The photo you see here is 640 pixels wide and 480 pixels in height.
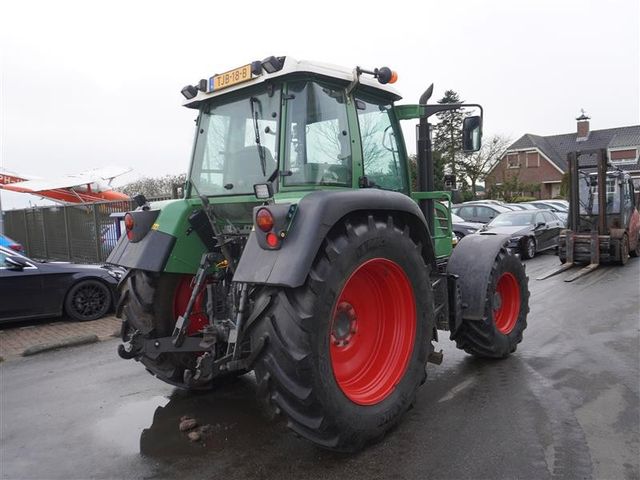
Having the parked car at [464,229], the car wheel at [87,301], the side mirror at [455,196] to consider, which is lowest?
the car wheel at [87,301]

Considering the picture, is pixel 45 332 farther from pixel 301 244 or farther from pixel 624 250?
pixel 624 250

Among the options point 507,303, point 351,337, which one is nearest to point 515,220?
point 507,303

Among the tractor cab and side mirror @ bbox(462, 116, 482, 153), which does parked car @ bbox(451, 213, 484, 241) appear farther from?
the tractor cab

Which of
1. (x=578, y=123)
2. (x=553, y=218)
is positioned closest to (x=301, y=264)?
(x=553, y=218)

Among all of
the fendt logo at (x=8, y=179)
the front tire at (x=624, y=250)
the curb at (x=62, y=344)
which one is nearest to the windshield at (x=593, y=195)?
the front tire at (x=624, y=250)

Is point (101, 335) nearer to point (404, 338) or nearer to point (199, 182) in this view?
point (199, 182)

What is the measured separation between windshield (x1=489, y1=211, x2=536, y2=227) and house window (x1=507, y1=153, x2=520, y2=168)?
30.8m

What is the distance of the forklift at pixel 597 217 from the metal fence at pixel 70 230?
10491 millimetres

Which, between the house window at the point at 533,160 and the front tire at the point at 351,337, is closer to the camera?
the front tire at the point at 351,337

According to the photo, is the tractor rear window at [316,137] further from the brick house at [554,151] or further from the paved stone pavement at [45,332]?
the brick house at [554,151]

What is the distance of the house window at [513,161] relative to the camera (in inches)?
1725

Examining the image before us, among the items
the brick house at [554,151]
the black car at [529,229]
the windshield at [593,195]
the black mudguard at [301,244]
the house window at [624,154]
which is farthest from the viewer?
the brick house at [554,151]

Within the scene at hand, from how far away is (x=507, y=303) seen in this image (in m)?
5.23

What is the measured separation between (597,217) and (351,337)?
1106cm
